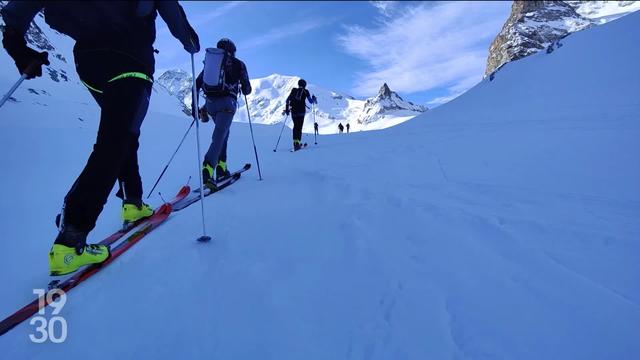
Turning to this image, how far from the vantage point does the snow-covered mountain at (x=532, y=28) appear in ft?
393

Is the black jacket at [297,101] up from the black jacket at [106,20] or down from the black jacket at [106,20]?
up

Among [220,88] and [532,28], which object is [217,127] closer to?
[220,88]

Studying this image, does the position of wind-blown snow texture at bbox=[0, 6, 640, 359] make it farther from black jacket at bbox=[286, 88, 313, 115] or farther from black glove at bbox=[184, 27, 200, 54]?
black jacket at bbox=[286, 88, 313, 115]

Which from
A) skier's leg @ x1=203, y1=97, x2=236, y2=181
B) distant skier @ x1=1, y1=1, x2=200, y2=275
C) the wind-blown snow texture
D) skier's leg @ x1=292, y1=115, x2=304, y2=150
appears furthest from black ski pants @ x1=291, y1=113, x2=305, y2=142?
distant skier @ x1=1, y1=1, x2=200, y2=275

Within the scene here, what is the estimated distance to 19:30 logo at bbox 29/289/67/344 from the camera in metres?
1.93

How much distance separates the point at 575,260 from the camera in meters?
2.16

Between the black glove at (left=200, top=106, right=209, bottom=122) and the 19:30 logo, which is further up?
the black glove at (left=200, top=106, right=209, bottom=122)

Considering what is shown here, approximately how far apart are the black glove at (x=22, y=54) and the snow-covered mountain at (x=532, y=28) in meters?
131

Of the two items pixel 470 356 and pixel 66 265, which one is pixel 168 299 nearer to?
pixel 66 265

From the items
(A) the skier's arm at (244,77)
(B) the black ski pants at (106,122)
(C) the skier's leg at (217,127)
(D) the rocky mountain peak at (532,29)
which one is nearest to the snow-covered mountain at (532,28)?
(D) the rocky mountain peak at (532,29)

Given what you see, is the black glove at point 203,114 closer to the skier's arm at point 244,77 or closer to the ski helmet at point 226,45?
the skier's arm at point 244,77

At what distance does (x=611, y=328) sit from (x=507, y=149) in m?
3.92

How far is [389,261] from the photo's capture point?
2.51 metres

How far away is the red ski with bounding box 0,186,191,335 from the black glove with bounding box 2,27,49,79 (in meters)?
1.55
